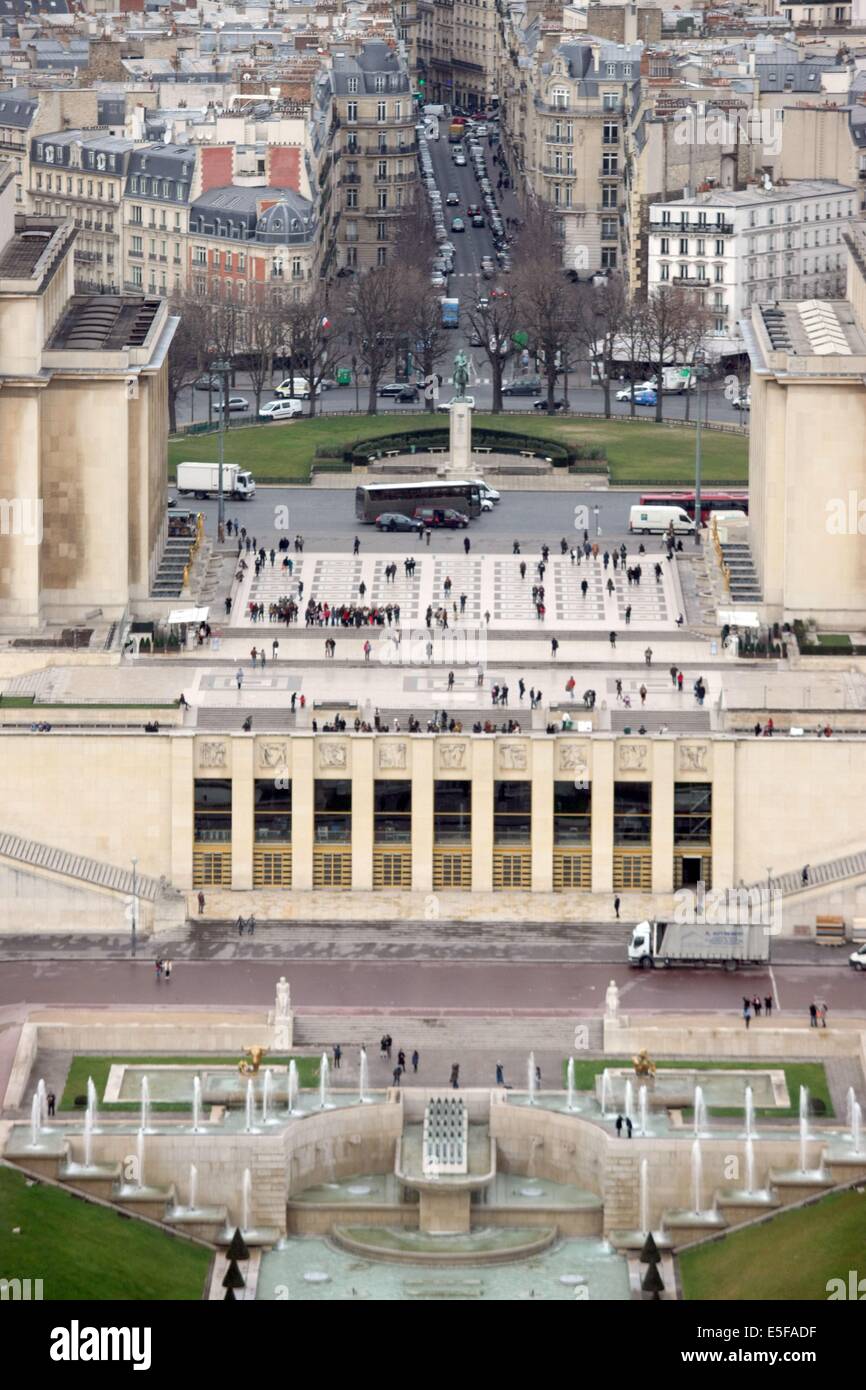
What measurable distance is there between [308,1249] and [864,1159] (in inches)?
592

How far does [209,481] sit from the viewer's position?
197625 mm

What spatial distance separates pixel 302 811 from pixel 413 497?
38531 mm

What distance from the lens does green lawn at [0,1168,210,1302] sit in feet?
404

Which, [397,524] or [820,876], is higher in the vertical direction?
[397,524]

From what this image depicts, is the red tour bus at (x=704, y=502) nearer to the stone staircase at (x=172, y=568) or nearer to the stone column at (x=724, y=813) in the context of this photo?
the stone staircase at (x=172, y=568)

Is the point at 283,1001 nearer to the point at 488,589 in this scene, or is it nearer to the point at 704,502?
the point at 488,589

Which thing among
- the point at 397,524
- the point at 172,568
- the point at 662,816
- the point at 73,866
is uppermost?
the point at 172,568

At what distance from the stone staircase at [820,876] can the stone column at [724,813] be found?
1.06 metres

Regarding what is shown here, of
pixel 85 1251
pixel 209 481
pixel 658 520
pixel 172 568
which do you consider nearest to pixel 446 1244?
pixel 85 1251

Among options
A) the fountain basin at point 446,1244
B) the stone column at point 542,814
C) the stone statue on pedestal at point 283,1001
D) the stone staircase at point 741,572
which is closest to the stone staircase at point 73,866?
the stone column at point 542,814

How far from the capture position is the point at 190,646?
6732 inches

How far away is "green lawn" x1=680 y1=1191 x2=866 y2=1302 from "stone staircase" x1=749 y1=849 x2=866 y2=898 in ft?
84.5
